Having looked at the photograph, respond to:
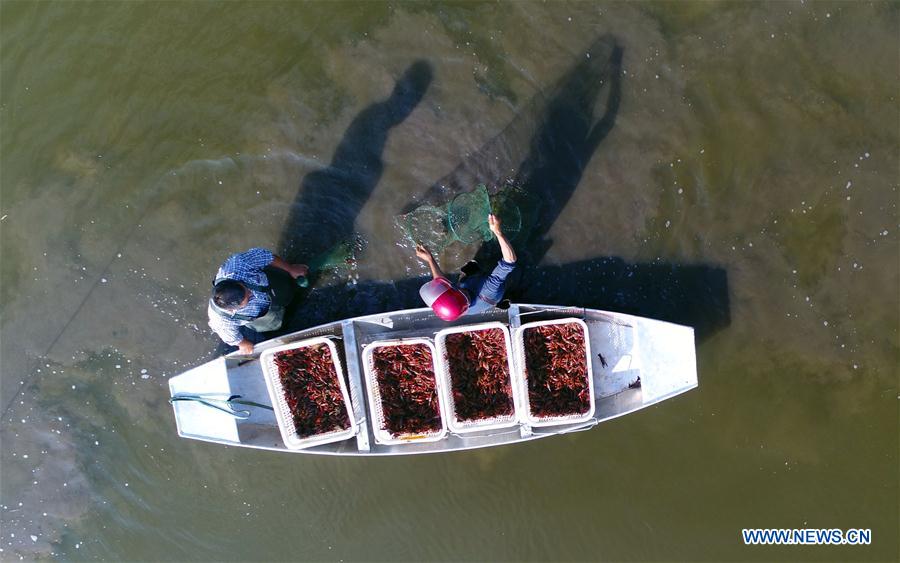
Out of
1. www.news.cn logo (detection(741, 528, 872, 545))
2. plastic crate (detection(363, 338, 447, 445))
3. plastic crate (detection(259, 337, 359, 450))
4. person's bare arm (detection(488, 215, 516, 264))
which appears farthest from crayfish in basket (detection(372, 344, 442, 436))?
www.news.cn logo (detection(741, 528, 872, 545))

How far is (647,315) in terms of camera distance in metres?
4.98

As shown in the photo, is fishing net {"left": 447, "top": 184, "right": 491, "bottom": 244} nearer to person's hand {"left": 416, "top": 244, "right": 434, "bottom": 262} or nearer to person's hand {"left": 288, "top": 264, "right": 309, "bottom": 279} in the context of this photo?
person's hand {"left": 416, "top": 244, "right": 434, "bottom": 262}

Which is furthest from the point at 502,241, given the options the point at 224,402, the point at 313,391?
the point at 224,402

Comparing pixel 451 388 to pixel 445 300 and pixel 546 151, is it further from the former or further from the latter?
pixel 546 151

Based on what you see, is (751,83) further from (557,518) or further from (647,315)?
(557,518)

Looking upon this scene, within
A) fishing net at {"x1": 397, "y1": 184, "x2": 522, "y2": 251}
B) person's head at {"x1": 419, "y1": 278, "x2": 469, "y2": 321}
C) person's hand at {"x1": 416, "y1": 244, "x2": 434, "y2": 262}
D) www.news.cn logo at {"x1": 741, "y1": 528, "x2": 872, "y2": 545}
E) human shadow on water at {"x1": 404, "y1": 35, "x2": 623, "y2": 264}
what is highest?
human shadow on water at {"x1": 404, "y1": 35, "x2": 623, "y2": 264}

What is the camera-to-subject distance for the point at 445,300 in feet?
13.1

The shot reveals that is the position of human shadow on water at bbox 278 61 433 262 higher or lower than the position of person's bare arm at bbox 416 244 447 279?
higher

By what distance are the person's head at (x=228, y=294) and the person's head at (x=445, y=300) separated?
1.37 meters

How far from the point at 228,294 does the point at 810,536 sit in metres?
5.92

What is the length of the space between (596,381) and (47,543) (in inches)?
230

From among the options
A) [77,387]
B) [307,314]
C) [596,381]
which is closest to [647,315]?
[596,381]

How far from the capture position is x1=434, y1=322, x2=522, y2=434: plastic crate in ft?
14.0

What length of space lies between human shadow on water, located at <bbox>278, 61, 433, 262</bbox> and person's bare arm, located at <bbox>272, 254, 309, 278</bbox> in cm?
31
